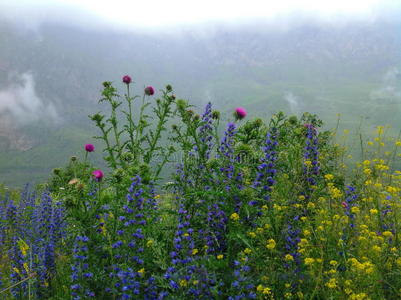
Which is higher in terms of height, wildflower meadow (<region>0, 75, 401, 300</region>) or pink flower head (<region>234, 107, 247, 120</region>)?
pink flower head (<region>234, 107, 247, 120</region>)

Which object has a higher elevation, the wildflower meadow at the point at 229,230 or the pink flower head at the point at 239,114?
the pink flower head at the point at 239,114

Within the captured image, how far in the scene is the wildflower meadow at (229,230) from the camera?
3629mm

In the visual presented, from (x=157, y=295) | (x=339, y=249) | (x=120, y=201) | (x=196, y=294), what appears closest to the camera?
(x=196, y=294)

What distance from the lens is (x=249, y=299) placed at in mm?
3418

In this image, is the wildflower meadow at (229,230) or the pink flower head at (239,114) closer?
the wildflower meadow at (229,230)

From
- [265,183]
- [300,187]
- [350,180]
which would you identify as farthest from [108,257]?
[350,180]

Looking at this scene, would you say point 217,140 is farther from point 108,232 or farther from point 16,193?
point 16,193

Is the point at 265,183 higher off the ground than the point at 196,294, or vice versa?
the point at 265,183

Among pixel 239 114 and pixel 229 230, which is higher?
pixel 239 114

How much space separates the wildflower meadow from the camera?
3629mm

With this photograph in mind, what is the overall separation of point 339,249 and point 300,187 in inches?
31.9

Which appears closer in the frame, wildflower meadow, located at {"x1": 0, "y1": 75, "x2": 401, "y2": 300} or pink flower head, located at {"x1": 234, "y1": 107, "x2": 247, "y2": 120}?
wildflower meadow, located at {"x1": 0, "y1": 75, "x2": 401, "y2": 300}

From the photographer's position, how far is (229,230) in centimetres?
445

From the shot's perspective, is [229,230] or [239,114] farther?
[239,114]
